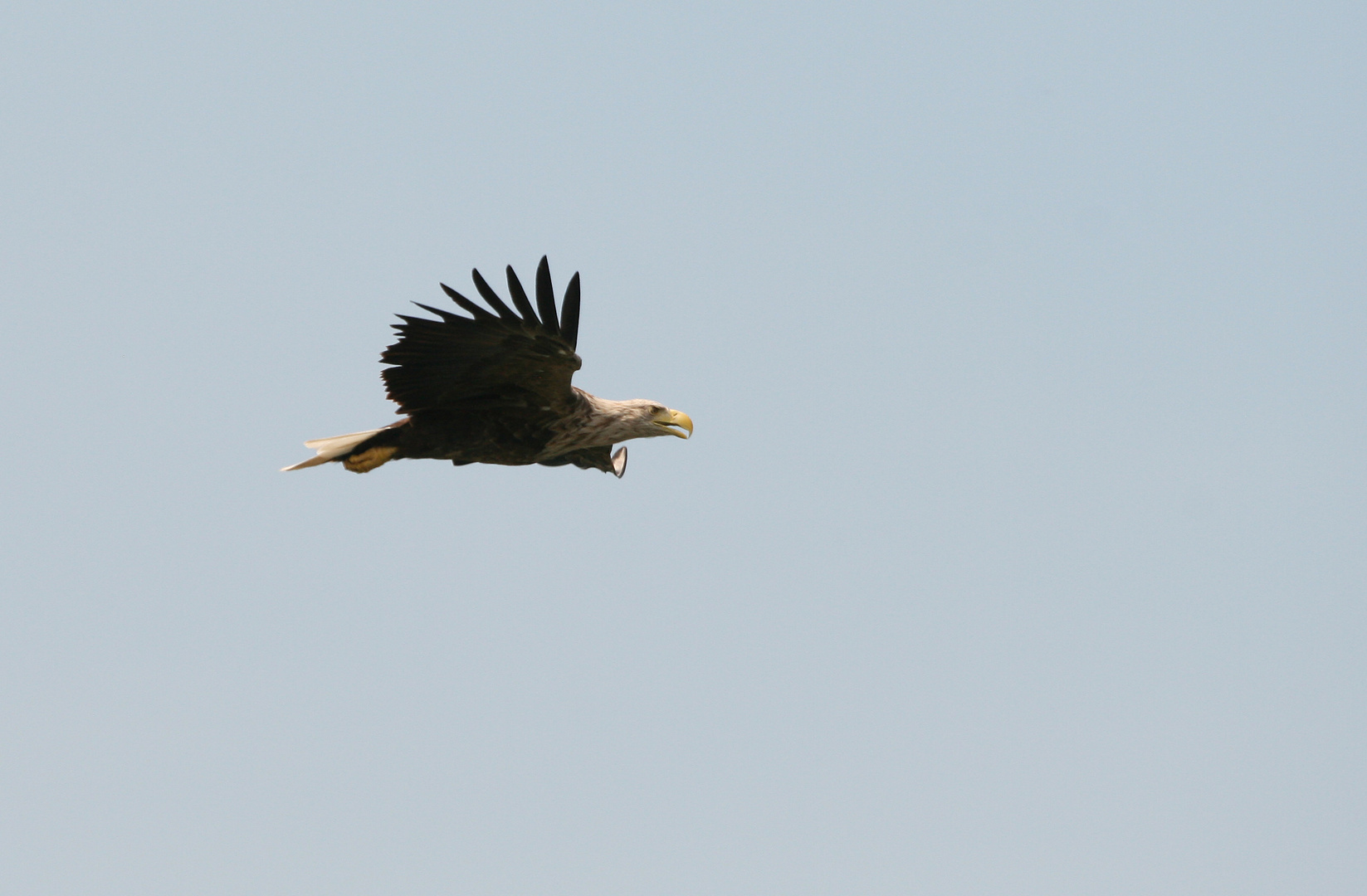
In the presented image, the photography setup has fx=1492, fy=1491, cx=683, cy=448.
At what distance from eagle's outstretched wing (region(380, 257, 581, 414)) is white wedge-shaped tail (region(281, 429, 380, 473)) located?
38cm

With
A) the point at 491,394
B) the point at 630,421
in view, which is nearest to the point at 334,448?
the point at 491,394

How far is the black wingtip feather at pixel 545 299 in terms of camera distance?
983 centimetres

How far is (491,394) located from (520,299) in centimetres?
105

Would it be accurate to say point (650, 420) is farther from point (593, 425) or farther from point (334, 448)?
point (334, 448)

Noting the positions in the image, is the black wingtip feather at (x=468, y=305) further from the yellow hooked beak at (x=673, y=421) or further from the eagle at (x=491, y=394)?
the yellow hooked beak at (x=673, y=421)

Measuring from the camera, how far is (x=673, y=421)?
1178cm

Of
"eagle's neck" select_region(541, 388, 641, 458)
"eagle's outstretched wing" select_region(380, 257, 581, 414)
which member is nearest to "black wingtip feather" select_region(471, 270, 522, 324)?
"eagle's outstretched wing" select_region(380, 257, 581, 414)

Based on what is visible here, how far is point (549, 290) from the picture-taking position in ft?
32.5

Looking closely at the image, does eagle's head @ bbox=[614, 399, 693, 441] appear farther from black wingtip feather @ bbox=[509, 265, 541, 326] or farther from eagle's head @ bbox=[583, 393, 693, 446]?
black wingtip feather @ bbox=[509, 265, 541, 326]

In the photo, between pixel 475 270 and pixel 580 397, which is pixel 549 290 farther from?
pixel 580 397

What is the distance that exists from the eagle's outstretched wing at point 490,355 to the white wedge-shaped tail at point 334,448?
1.24 ft

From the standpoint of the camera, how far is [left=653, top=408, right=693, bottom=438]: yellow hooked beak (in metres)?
11.7

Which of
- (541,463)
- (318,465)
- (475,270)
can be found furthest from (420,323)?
(541,463)

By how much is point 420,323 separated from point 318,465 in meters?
1.39
